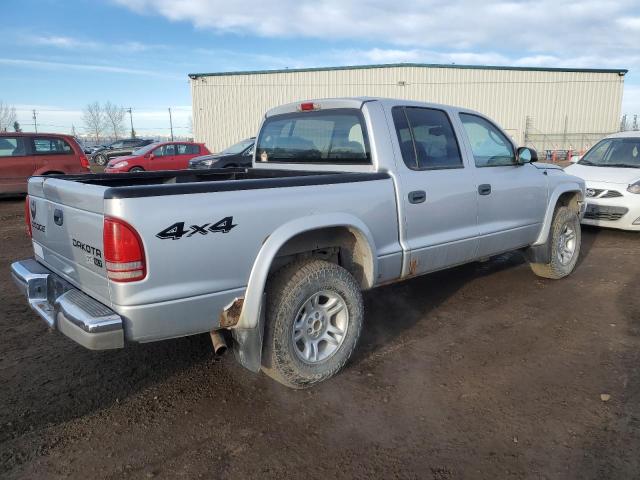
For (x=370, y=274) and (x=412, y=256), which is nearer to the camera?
(x=370, y=274)

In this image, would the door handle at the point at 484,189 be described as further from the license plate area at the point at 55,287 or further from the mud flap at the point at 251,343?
the license plate area at the point at 55,287

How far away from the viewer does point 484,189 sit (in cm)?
451

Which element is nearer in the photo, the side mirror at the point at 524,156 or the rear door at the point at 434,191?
the rear door at the point at 434,191

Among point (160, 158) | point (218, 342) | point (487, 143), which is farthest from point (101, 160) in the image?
point (218, 342)

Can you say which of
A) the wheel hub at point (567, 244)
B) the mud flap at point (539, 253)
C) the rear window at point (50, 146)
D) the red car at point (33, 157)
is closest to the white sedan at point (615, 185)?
the wheel hub at point (567, 244)

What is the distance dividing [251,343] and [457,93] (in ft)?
110

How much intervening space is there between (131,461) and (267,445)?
703 mm

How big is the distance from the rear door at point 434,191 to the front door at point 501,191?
0.62 ft

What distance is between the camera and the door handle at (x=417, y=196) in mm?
3814

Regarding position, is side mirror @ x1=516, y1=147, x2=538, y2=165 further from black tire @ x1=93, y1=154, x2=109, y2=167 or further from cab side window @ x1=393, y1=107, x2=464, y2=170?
black tire @ x1=93, y1=154, x2=109, y2=167

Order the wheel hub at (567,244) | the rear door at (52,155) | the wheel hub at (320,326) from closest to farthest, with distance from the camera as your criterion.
Result: 1. the wheel hub at (320,326)
2. the wheel hub at (567,244)
3. the rear door at (52,155)

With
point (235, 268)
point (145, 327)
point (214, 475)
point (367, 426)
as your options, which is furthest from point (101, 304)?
point (367, 426)

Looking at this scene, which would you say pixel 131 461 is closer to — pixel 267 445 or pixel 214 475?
pixel 214 475

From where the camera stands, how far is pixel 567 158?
32.9 meters
